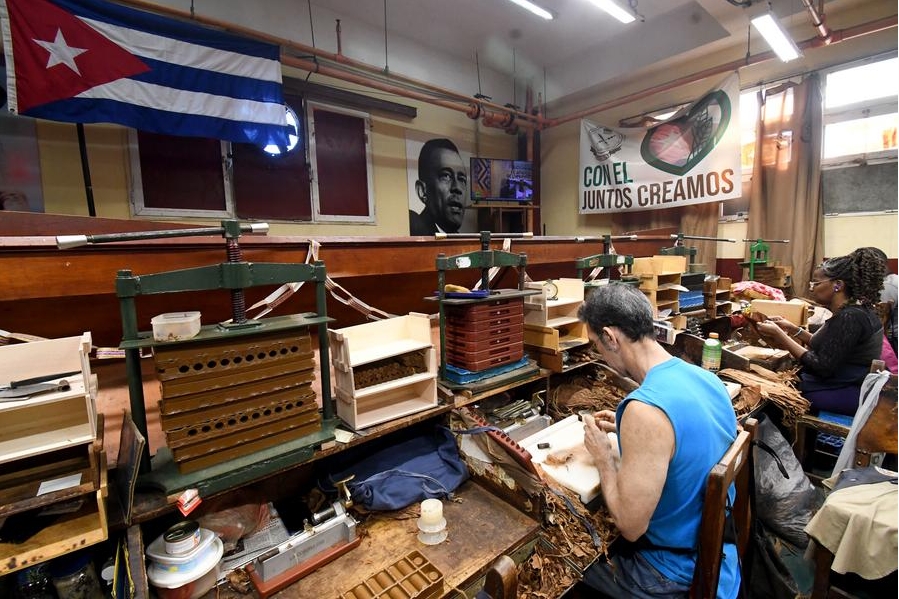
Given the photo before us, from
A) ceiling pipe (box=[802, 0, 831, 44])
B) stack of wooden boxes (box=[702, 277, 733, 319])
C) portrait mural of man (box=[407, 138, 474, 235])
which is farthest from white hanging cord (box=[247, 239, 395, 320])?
ceiling pipe (box=[802, 0, 831, 44])

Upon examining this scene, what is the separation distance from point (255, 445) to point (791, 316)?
431cm

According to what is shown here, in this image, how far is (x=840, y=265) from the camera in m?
2.57

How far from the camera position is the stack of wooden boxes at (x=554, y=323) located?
2262 millimetres

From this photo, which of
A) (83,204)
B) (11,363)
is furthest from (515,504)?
(83,204)

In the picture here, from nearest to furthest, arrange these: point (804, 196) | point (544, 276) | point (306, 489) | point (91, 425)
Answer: point (91, 425), point (306, 489), point (544, 276), point (804, 196)

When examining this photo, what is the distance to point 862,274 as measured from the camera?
98.0 inches

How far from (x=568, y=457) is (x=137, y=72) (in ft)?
13.1

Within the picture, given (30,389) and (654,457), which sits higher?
(30,389)

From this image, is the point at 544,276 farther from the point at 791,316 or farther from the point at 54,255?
the point at 54,255

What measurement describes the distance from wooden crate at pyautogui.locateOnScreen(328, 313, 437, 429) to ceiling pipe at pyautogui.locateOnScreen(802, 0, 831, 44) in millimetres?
4746

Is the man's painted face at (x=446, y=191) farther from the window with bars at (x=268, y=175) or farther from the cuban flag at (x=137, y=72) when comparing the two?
the cuban flag at (x=137, y=72)

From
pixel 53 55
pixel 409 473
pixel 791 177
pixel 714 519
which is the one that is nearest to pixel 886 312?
pixel 791 177

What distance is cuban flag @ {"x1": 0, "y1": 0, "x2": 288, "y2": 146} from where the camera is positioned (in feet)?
8.85

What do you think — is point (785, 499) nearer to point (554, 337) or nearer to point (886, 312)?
point (554, 337)
